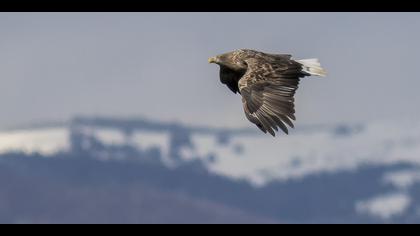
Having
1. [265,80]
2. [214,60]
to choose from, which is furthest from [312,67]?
[214,60]

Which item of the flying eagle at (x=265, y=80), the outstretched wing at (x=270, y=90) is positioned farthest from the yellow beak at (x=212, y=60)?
the outstretched wing at (x=270, y=90)

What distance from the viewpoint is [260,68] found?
23094 millimetres

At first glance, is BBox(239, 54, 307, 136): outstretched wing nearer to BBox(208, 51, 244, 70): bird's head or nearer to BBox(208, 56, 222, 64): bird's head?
BBox(208, 51, 244, 70): bird's head

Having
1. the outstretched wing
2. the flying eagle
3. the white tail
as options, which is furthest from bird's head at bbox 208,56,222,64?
the white tail

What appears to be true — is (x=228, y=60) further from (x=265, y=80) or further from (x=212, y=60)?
(x=265, y=80)

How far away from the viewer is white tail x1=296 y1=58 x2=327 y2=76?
2308 centimetres

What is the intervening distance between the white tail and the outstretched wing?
14cm

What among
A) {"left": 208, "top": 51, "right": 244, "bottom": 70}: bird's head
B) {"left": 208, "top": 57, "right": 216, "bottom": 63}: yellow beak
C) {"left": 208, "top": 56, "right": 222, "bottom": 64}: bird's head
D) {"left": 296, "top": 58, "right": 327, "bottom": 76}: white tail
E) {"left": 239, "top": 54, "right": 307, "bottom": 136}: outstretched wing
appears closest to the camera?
{"left": 239, "top": 54, "right": 307, "bottom": 136}: outstretched wing

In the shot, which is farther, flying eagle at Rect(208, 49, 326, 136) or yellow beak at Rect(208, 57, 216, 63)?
yellow beak at Rect(208, 57, 216, 63)

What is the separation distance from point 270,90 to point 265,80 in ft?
1.09

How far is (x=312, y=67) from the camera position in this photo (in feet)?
76.6
